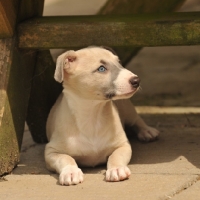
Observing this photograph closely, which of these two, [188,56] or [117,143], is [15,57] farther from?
[188,56]

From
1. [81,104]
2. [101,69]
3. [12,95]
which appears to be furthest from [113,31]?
[12,95]

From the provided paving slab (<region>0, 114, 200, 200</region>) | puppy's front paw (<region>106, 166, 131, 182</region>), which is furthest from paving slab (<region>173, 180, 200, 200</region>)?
puppy's front paw (<region>106, 166, 131, 182</region>)

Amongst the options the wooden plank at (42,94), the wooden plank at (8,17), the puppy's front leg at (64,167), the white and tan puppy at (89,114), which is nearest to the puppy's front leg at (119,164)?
the white and tan puppy at (89,114)

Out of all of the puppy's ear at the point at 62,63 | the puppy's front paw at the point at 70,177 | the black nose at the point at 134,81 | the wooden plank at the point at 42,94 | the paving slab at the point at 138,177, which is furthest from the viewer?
the wooden plank at the point at 42,94

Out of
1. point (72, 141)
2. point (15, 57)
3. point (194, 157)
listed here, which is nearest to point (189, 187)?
point (194, 157)

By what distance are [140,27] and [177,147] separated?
108 centimetres

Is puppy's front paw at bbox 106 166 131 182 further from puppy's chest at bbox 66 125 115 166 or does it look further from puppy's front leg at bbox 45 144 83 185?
puppy's chest at bbox 66 125 115 166

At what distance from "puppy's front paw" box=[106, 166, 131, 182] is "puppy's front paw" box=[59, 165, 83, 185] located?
0.19 meters

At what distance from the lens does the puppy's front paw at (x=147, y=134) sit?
5.16 meters

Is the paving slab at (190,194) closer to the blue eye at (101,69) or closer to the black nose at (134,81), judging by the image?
the black nose at (134,81)

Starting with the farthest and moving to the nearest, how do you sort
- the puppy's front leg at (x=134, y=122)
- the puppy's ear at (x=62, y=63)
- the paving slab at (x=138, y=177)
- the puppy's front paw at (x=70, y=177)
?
the puppy's front leg at (x=134, y=122), the puppy's ear at (x=62, y=63), the puppy's front paw at (x=70, y=177), the paving slab at (x=138, y=177)

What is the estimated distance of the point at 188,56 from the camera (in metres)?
8.78

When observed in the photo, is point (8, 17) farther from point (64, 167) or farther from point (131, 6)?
point (131, 6)

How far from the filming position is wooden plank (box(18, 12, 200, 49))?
4320 mm
